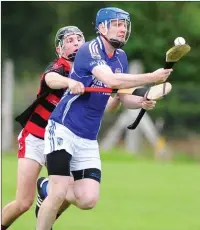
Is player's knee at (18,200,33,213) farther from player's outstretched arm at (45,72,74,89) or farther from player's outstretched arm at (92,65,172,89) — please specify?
player's outstretched arm at (92,65,172,89)

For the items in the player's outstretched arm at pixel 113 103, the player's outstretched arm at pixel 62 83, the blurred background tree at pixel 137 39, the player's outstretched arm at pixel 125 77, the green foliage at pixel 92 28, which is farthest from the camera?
the green foliage at pixel 92 28

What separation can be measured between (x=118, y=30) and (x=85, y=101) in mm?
695

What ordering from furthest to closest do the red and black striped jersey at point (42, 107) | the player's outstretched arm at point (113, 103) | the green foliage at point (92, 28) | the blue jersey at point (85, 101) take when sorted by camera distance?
the green foliage at point (92, 28), the player's outstretched arm at point (113, 103), the red and black striped jersey at point (42, 107), the blue jersey at point (85, 101)

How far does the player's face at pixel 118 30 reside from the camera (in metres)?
7.92

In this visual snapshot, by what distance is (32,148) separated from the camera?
8.60 m

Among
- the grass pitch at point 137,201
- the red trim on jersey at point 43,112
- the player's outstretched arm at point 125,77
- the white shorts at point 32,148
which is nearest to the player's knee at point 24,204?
the white shorts at point 32,148

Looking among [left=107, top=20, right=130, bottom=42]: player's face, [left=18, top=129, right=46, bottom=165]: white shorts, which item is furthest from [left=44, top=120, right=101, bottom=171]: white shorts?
[left=107, top=20, right=130, bottom=42]: player's face

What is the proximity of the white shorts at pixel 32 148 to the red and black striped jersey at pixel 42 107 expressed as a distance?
0.05 meters

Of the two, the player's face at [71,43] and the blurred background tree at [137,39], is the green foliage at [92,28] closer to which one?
the blurred background tree at [137,39]

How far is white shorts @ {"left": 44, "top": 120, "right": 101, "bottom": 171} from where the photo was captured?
8.02m

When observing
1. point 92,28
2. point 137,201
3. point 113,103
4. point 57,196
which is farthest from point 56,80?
point 92,28

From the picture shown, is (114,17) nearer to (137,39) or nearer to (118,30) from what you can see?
(118,30)

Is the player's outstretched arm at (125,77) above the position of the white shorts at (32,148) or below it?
above

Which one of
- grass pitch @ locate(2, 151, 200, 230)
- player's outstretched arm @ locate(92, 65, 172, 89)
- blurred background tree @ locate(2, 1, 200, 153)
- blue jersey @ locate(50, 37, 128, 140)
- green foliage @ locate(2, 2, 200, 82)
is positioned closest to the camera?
player's outstretched arm @ locate(92, 65, 172, 89)
